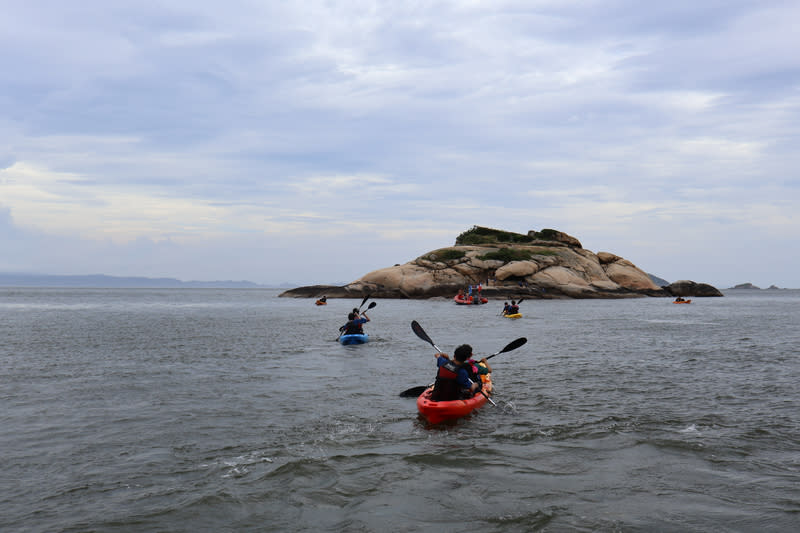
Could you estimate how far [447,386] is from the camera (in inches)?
425

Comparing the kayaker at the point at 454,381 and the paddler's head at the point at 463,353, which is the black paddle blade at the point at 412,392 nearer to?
the kayaker at the point at 454,381

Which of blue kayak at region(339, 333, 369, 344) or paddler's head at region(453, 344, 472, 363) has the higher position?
paddler's head at region(453, 344, 472, 363)

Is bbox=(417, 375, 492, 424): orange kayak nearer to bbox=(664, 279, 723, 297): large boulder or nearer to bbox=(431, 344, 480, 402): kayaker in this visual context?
bbox=(431, 344, 480, 402): kayaker

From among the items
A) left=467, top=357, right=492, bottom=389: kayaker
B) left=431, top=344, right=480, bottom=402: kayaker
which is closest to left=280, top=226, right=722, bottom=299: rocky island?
left=467, top=357, right=492, bottom=389: kayaker

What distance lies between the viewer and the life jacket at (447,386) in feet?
35.3

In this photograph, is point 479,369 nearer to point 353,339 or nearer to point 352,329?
point 353,339

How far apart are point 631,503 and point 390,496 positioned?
294cm

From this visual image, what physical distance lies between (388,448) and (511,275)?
67.1 metres

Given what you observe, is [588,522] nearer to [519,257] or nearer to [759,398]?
[759,398]

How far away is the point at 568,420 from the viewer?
10.4 m

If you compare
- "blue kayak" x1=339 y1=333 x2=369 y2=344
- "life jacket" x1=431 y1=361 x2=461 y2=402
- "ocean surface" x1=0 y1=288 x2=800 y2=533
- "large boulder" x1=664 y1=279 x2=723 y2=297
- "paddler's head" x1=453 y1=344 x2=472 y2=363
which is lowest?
"ocean surface" x1=0 y1=288 x2=800 y2=533

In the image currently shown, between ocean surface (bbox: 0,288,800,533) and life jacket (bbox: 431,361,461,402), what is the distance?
0.65 metres

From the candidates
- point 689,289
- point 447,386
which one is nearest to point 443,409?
point 447,386

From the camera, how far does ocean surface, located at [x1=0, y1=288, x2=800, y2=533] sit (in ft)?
20.2
